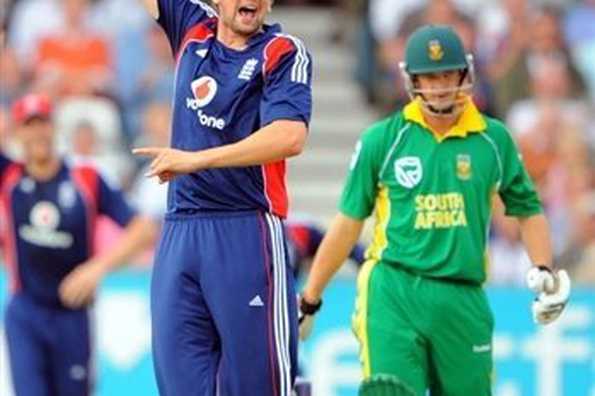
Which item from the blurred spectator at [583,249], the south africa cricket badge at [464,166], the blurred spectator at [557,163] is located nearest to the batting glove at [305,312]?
the south africa cricket badge at [464,166]

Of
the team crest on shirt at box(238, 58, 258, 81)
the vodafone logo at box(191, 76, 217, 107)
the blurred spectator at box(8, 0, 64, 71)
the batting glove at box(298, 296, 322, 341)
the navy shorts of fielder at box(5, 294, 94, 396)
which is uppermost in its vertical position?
the blurred spectator at box(8, 0, 64, 71)

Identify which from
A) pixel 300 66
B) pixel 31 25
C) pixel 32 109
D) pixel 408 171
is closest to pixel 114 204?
pixel 32 109

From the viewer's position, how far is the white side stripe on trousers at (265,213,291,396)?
313 inches

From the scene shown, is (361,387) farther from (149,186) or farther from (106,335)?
(149,186)

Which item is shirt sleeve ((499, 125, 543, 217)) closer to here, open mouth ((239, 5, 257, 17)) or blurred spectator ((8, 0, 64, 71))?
open mouth ((239, 5, 257, 17))

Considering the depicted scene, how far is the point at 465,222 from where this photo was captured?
906 cm

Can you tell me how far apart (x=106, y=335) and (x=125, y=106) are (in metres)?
2.75

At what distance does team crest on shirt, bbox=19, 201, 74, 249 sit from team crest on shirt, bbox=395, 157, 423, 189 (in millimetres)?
2874

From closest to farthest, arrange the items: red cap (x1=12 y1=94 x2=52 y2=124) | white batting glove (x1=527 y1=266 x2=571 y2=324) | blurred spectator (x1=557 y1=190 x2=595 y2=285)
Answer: white batting glove (x1=527 y1=266 x2=571 y2=324), red cap (x1=12 y1=94 x2=52 y2=124), blurred spectator (x1=557 y1=190 x2=595 y2=285)

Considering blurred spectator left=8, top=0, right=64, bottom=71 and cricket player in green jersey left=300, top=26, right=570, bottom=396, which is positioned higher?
blurred spectator left=8, top=0, right=64, bottom=71

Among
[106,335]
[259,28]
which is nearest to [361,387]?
[259,28]

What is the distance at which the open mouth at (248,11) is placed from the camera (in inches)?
308

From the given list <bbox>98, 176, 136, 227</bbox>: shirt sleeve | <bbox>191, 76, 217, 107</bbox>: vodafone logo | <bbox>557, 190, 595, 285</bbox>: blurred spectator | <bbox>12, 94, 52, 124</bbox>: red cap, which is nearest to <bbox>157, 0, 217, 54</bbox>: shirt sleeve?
<bbox>191, 76, 217, 107</bbox>: vodafone logo

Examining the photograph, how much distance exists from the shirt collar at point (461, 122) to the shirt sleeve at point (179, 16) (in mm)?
1280
